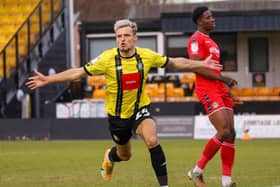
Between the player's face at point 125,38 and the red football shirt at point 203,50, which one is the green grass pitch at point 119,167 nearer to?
the red football shirt at point 203,50

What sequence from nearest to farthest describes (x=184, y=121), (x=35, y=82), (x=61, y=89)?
(x=35, y=82), (x=184, y=121), (x=61, y=89)

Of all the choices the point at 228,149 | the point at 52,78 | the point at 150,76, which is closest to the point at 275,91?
the point at 150,76

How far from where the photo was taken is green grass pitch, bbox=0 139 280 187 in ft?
43.3

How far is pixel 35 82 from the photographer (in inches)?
414

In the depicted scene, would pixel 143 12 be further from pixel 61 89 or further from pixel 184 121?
pixel 184 121

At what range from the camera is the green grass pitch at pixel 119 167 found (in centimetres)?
1321

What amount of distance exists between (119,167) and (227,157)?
4.97 m

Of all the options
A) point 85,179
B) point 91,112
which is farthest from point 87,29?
point 85,179

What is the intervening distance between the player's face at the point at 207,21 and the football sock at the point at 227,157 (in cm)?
158

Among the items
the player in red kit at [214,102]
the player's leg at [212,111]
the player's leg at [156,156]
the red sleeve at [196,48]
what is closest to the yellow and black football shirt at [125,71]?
the player's leg at [156,156]

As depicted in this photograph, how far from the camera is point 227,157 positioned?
1216cm

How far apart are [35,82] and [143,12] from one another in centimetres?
3805

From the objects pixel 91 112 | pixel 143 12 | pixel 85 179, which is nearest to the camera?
pixel 85 179

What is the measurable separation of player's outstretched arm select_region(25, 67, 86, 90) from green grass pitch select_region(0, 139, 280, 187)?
2.38m
